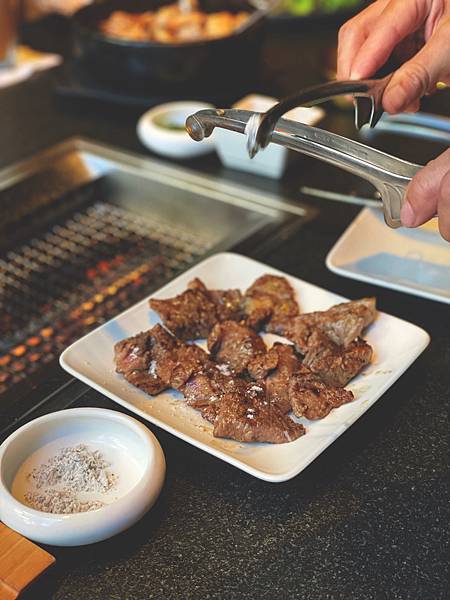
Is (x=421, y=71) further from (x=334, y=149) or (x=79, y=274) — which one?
(x=79, y=274)

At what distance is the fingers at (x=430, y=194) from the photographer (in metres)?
1.29

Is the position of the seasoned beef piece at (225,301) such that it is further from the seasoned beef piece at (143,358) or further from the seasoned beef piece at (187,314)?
the seasoned beef piece at (143,358)

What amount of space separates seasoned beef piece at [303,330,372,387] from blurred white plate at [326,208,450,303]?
283 millimetres

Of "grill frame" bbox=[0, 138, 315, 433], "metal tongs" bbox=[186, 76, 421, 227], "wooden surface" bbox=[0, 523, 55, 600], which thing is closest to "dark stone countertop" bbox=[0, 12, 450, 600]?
"wooden surface" bbox=[0, 523, 55, 600]

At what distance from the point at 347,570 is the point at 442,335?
686mm

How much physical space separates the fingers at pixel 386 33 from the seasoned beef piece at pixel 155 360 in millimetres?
733

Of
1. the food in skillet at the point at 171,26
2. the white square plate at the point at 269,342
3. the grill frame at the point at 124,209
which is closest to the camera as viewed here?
the white square plate at the point at 269,342

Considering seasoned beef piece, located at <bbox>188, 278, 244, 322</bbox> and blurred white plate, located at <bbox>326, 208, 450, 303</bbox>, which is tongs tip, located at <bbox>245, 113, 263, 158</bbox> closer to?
seasoned beef piece, located at <bbox>188, 278, 244, 322</bbox>

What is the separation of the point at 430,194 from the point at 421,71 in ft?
1.02

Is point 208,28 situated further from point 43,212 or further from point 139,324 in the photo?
point 139,324

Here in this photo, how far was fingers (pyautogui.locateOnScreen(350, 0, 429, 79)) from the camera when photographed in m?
1.69

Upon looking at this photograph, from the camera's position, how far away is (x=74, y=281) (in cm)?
219

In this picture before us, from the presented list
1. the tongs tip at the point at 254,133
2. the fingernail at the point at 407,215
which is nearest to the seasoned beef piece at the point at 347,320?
the fingernail at the point at 407,215

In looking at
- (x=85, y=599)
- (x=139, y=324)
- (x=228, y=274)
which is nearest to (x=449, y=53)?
(x=228, y=274)
